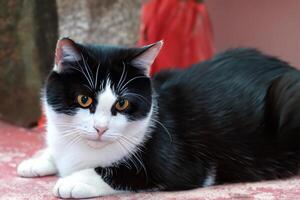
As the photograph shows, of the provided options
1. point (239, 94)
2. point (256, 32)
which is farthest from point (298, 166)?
point (256, 32)

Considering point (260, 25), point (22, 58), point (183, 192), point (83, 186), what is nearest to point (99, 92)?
point (83, 186)

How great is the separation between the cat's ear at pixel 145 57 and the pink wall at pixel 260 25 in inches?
67.9

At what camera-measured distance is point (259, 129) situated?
167 centimetres

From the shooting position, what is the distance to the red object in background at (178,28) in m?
3.01

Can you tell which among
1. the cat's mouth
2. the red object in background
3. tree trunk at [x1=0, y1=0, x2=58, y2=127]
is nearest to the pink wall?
the red object in background

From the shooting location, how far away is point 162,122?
5.26 ft

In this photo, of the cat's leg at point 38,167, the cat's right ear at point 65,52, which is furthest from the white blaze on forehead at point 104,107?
the cat's leg at point 38,167

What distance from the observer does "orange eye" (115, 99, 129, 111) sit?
1.41 m

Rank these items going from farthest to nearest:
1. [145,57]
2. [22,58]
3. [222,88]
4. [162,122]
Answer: [22,58]
[222,88]
[162,122]
[145,57]

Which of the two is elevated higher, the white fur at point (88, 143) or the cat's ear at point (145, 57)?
the cat's ear at point (145, 57)

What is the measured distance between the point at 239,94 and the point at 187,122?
0.20 m

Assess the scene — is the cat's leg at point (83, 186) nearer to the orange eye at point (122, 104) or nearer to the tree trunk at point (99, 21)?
the orange eye at point (122, 104)

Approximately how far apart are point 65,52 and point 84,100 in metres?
0.14

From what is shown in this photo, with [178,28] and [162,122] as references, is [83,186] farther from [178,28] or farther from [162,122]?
[178,28]
